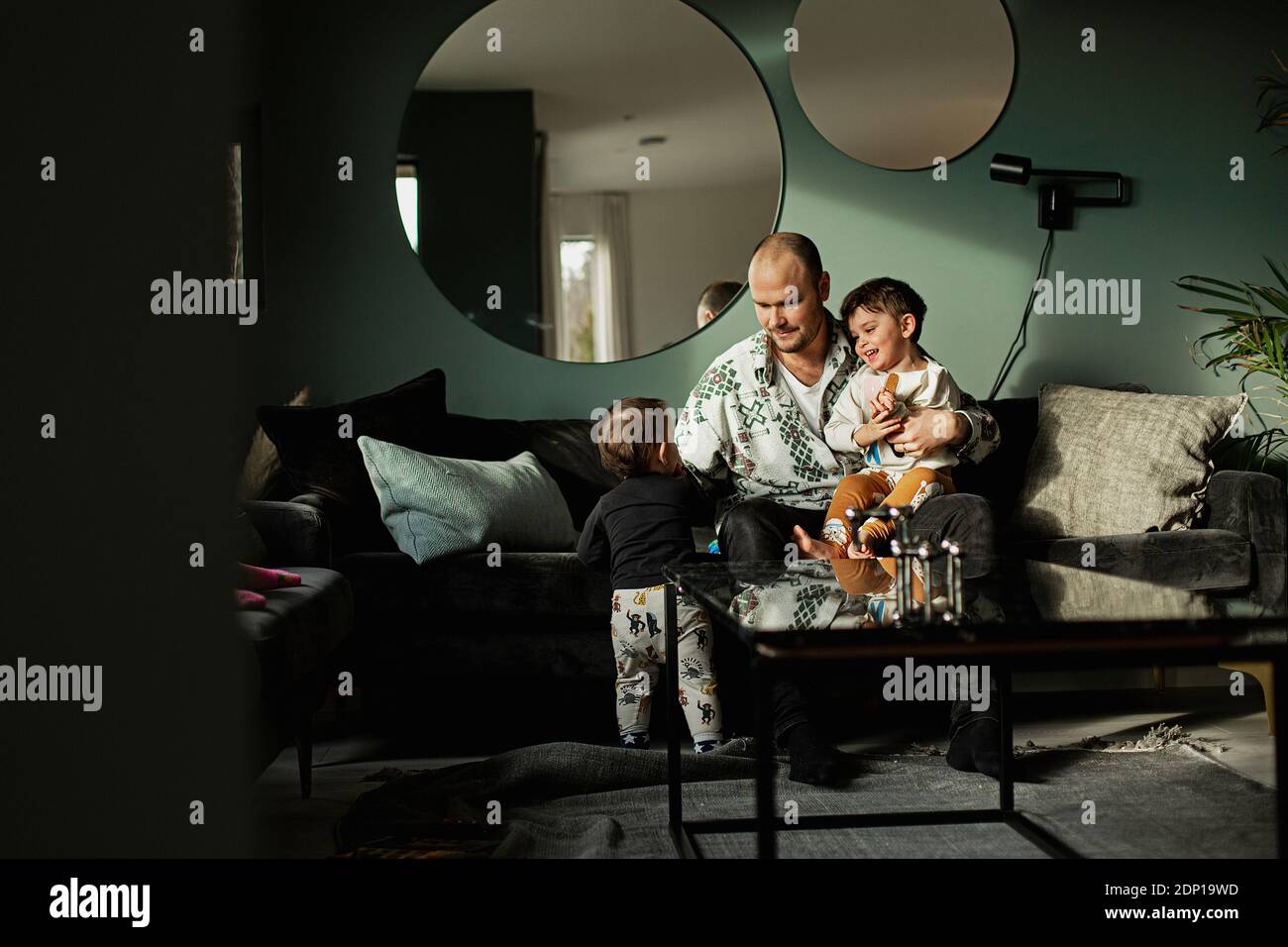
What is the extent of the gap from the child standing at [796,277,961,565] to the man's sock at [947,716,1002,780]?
0.46 meters

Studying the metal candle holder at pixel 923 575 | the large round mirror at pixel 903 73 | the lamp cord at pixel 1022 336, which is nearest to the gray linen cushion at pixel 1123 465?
the lamp cord at pixel 1022 336

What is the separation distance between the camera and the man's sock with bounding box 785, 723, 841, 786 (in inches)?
85.9

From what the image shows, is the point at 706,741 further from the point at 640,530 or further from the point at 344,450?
the point at 344,450

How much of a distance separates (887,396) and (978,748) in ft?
2.39

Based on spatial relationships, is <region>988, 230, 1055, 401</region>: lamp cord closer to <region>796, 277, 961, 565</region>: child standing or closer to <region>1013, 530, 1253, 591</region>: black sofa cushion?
<region>1013, 530, 1253, 591</region>: black sofa cushion

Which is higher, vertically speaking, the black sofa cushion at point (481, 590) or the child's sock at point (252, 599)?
→ the child's sock at point (252, 599)

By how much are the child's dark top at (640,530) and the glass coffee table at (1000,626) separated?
2.35ft

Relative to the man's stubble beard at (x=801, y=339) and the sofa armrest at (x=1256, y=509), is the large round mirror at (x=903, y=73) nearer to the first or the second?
the man's stubble beard at (x=801, y=339)

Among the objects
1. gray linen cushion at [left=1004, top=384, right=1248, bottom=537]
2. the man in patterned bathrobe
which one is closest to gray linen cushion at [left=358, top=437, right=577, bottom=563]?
the man in patterned bathrobe

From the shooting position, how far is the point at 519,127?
11.4 feet

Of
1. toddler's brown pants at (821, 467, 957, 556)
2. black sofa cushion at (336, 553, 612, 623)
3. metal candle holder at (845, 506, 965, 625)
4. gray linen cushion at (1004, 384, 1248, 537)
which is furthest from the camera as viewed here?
gray linen cushion at (1004, 384, 1248, 537)

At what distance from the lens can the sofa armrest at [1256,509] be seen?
2670 mm

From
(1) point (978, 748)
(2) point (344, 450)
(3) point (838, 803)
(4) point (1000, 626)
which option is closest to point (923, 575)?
(4) point (1000, 626)
